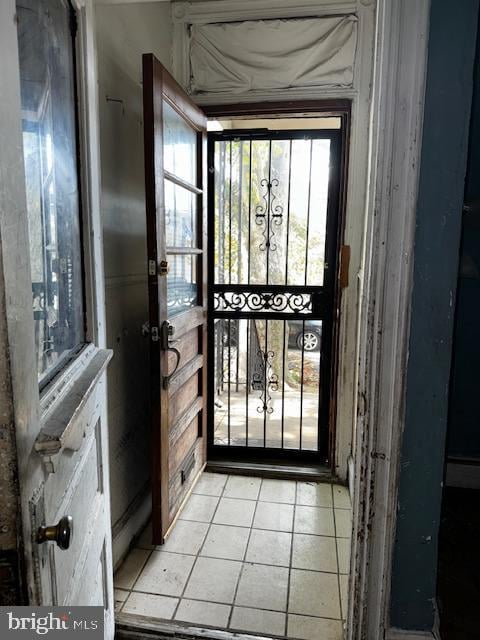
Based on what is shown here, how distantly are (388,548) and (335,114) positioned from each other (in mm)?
2092

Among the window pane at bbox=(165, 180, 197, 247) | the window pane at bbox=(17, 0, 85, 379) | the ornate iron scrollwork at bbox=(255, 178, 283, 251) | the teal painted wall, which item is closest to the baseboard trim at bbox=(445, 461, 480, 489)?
the teal painted wall

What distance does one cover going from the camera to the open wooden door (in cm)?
174

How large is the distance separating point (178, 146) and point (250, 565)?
1912mm

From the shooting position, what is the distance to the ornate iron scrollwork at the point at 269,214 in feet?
8.72

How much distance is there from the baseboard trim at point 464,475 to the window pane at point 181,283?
5.71 feet

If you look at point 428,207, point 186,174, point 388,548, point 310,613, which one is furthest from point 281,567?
point 186,174

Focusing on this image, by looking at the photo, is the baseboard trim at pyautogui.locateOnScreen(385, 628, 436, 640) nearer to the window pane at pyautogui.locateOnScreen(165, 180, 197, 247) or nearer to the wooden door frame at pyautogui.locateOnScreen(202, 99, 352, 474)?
the wooden door frame at pyautogui.locateOnScreen(202, 99, 352, 474)

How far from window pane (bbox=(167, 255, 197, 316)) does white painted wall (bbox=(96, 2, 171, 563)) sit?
0.51ft

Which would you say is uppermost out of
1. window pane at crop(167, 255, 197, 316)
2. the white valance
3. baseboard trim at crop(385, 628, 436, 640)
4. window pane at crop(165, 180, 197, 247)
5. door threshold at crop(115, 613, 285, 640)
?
the white valance

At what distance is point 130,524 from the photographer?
2.01 meters

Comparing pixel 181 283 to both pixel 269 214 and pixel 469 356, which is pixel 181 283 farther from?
pixel 469 356

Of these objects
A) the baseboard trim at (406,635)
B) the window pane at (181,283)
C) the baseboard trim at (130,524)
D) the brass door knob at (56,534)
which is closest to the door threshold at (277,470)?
the baseboard trim at (130,524)

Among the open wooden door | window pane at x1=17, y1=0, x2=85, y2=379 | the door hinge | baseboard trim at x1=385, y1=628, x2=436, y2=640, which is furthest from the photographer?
the door hinge

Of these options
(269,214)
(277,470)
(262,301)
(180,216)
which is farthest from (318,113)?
(277,470)
